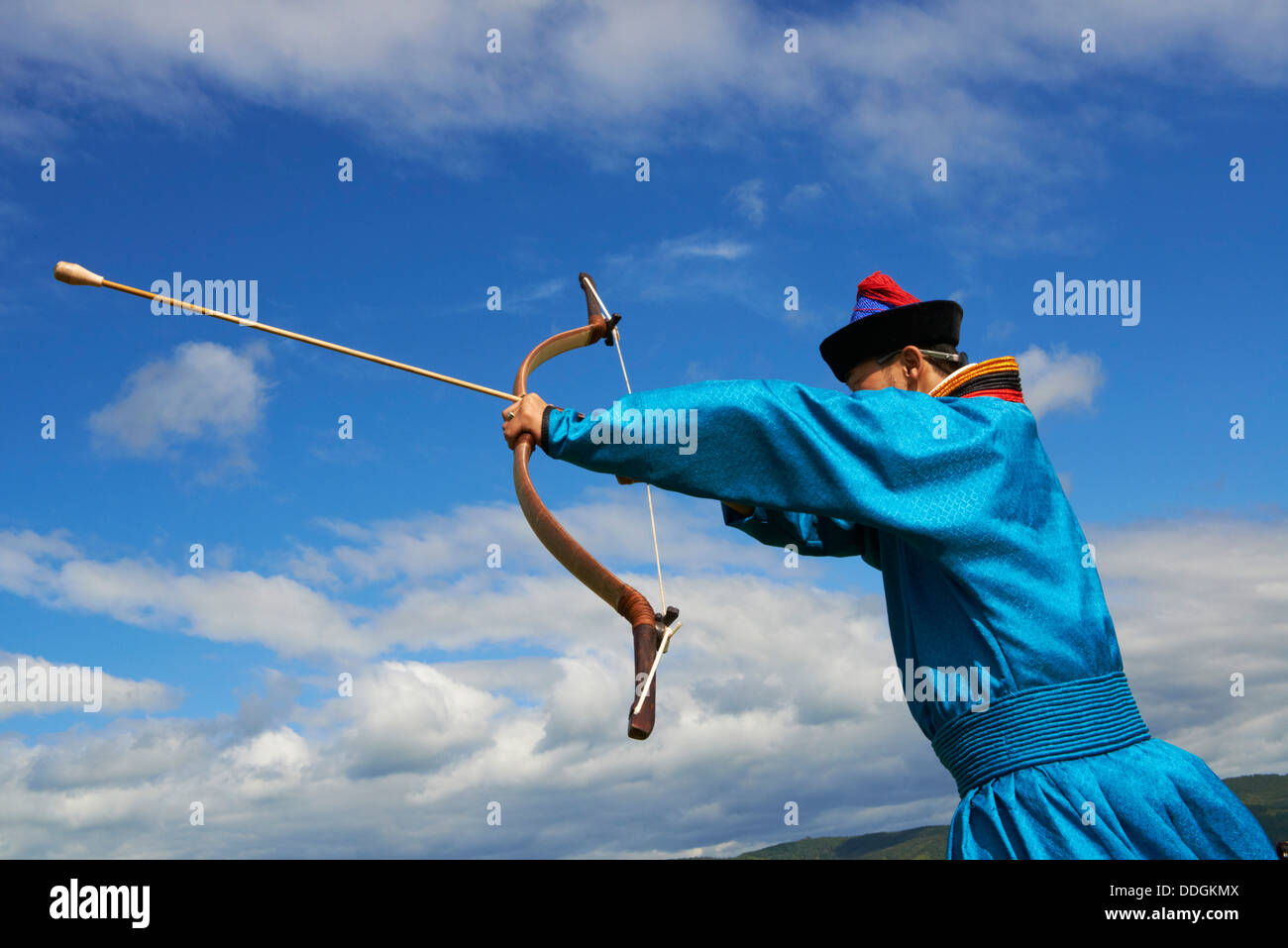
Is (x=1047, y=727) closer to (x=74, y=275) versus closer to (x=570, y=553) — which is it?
(x=570, y=553)

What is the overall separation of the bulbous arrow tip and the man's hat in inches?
126

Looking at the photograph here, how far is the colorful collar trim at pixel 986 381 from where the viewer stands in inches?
166

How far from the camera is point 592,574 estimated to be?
4488 millimetres

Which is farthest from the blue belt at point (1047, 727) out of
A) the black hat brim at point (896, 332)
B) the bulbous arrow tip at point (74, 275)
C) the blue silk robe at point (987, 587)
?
the bulbous arrow tip at point (74, 275)

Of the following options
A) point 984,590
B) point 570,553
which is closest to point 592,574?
point 570,553

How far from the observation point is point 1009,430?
3.86 meters

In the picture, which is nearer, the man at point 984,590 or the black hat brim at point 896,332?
the man at point 984,590

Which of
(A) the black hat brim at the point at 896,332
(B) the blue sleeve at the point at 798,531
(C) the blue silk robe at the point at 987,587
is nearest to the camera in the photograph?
(C) the blue silk robe at the point at 987,587

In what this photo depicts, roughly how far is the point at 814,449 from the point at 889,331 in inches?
43.4

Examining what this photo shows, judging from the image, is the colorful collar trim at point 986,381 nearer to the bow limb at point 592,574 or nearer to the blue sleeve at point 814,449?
the blue sleeve at point 814,449

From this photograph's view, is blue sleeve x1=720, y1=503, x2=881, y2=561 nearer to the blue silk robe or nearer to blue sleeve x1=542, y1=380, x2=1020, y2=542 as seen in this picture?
the blue silk robe
